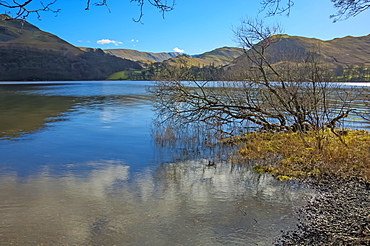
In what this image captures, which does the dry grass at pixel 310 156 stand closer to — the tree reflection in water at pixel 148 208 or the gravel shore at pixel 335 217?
the gravel shore at pixel 335 217

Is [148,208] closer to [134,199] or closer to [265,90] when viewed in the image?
[134,199]

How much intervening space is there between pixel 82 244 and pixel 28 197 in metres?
3.70

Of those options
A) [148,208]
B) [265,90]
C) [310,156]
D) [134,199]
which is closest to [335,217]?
[148,208]

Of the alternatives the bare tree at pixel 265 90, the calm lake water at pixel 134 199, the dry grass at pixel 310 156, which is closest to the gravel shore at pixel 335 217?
the calm lake water at pixel 134 199

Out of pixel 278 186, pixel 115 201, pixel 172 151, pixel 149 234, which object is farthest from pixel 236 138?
pixel 149 234

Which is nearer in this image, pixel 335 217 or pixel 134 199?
pixel 335 217

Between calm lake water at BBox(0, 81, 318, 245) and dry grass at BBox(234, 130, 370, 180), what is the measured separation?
3.91 ft

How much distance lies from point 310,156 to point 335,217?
5.37 metres

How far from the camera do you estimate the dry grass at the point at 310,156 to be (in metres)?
10.4

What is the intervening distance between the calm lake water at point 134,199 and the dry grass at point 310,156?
46.9 inches

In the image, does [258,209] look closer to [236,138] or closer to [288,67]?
[236,138]

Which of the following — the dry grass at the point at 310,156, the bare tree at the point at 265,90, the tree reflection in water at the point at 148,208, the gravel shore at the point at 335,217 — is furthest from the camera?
the bare tree at the point at 265,90

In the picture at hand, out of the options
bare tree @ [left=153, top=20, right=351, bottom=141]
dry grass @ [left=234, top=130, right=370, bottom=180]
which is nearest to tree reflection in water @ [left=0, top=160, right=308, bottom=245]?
dry grass @ [left=234, top=130, right=370, bottom=180]

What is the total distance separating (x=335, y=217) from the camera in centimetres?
694
